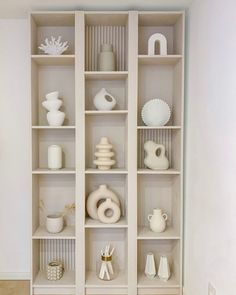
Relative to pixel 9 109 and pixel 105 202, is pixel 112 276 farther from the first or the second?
pixel 9 109

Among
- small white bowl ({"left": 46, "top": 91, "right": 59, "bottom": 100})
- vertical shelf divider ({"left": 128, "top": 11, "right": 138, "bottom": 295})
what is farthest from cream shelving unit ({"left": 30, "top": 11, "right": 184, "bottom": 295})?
small white bowl ({"left": 46, "top": 91, "right": 59, "bottom": 100})

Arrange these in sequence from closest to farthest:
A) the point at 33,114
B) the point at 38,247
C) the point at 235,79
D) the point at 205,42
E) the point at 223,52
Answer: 1. the point at 235,79
2. the point at 223,52
3. the point at 205,42
4. the point at 33,114
5. the point at 38,247

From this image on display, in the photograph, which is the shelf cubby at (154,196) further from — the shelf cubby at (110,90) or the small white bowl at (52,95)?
the small white bowl at (52,95)

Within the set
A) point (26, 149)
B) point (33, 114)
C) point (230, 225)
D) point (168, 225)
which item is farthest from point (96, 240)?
point (230, 225)

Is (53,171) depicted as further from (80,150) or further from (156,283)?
(156,283)

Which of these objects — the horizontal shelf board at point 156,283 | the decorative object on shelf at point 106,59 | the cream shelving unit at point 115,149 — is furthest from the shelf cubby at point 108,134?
the horizontal shelf board at point 156,283

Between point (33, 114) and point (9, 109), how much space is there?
1.10 feet

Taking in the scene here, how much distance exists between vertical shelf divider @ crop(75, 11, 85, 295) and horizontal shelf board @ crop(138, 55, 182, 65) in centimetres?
45

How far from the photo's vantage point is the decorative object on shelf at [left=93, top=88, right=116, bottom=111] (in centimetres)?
262

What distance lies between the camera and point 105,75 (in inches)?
103

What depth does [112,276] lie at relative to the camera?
269 cm

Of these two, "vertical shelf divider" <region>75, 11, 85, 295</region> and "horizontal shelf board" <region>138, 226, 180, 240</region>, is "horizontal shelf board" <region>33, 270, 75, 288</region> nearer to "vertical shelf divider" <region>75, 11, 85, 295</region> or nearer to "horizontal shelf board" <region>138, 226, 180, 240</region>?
"vertical shelf divider" <region>75, 11, 85, 295</region>

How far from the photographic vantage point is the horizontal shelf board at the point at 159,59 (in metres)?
2.53

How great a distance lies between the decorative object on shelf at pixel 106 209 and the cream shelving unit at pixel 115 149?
0.19 feet
